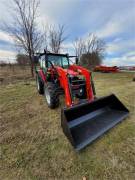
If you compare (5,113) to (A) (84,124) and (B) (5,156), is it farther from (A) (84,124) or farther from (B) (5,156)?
(A) (84,124)

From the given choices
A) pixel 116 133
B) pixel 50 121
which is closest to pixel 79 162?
pixel 116 133

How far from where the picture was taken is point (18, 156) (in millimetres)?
2168

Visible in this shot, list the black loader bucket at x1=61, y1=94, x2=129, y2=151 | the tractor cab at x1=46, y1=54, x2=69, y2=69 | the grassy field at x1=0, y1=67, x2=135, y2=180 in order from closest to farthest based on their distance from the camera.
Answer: the grassy field at x1=0, y1=67, x2=135, y2=180
the black loader bucket at x1=61, y1=94, x2=129, y2=151
the tractor cab at x1=46, y1=54, x2=69, y2=69

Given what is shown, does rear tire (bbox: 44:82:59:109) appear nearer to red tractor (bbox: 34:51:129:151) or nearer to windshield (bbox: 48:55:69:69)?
red tractor (bbox: 34:51:129:151)

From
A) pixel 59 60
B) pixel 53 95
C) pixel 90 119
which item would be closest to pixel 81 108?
pixel 90 119

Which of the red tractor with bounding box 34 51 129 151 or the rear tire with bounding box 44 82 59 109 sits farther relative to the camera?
the rear tire with bounding box 44 82 59 109

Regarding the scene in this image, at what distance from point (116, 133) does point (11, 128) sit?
253 centimetres

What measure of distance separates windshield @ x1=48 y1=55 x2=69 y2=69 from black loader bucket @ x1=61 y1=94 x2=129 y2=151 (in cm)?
239

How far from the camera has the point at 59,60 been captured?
16.5ft

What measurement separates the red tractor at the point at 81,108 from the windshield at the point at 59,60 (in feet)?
0.91

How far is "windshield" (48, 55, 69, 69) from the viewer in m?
4.85

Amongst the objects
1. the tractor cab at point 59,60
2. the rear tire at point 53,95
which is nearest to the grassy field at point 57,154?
the rear tire at point 53,95

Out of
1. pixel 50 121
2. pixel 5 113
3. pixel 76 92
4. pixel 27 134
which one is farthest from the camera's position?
pixel 5 113

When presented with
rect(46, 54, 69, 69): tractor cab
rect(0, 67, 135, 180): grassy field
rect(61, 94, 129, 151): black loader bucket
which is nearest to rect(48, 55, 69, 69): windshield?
rect(46, 54, 69, 69): tractor cab
